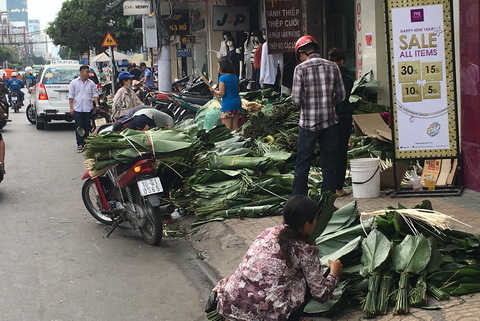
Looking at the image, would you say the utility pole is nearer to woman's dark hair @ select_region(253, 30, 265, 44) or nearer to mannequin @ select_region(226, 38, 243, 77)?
mannequin @ select_region(226, 38, 243, 77)

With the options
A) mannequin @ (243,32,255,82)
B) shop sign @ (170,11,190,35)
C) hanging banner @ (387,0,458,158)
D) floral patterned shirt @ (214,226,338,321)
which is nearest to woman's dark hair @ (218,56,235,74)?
hanging banner @ (387,0,458,158)

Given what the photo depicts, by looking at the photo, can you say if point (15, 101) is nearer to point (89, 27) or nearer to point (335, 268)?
point (89, 27)

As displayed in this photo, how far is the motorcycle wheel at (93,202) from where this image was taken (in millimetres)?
8555

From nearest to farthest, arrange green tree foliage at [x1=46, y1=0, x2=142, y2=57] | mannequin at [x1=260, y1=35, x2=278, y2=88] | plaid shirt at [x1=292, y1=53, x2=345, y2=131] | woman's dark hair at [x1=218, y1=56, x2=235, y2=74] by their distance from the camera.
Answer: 1. plaid shirt at [x1=292, y1=53, x2=345, y2=131]
2. woman's dark hair at [x1=218, y1=56, x2=235, y2=74]
3. mannequin at [x1=260, y1=35, x2=278, y2=88]
4. green tree foliage at [x1=46, y1=0, x2=142, y2=57]

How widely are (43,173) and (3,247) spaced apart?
5.10 metres

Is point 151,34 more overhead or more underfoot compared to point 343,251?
more overhead

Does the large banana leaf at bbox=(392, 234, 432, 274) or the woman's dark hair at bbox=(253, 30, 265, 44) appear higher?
the woman's dark hair at bbox=(253, 30, 265, 44)

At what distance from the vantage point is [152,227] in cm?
760

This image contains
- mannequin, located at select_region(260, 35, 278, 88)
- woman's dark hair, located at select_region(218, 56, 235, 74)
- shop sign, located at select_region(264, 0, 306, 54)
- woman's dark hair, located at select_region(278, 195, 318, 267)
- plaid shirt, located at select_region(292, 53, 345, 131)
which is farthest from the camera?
mannequin, located at select_region(260, 35, 278, 88)

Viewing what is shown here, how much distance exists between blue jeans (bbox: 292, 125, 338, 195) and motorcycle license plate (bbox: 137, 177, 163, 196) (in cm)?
142

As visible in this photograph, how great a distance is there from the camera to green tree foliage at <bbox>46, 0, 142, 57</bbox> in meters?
45.7

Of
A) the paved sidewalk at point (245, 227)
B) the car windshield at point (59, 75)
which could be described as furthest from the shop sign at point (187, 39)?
the paved sidewalk at point (245, 227)

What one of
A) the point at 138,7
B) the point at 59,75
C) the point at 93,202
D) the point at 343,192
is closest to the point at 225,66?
the point at 93,202

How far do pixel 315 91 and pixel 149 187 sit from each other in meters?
1.96
